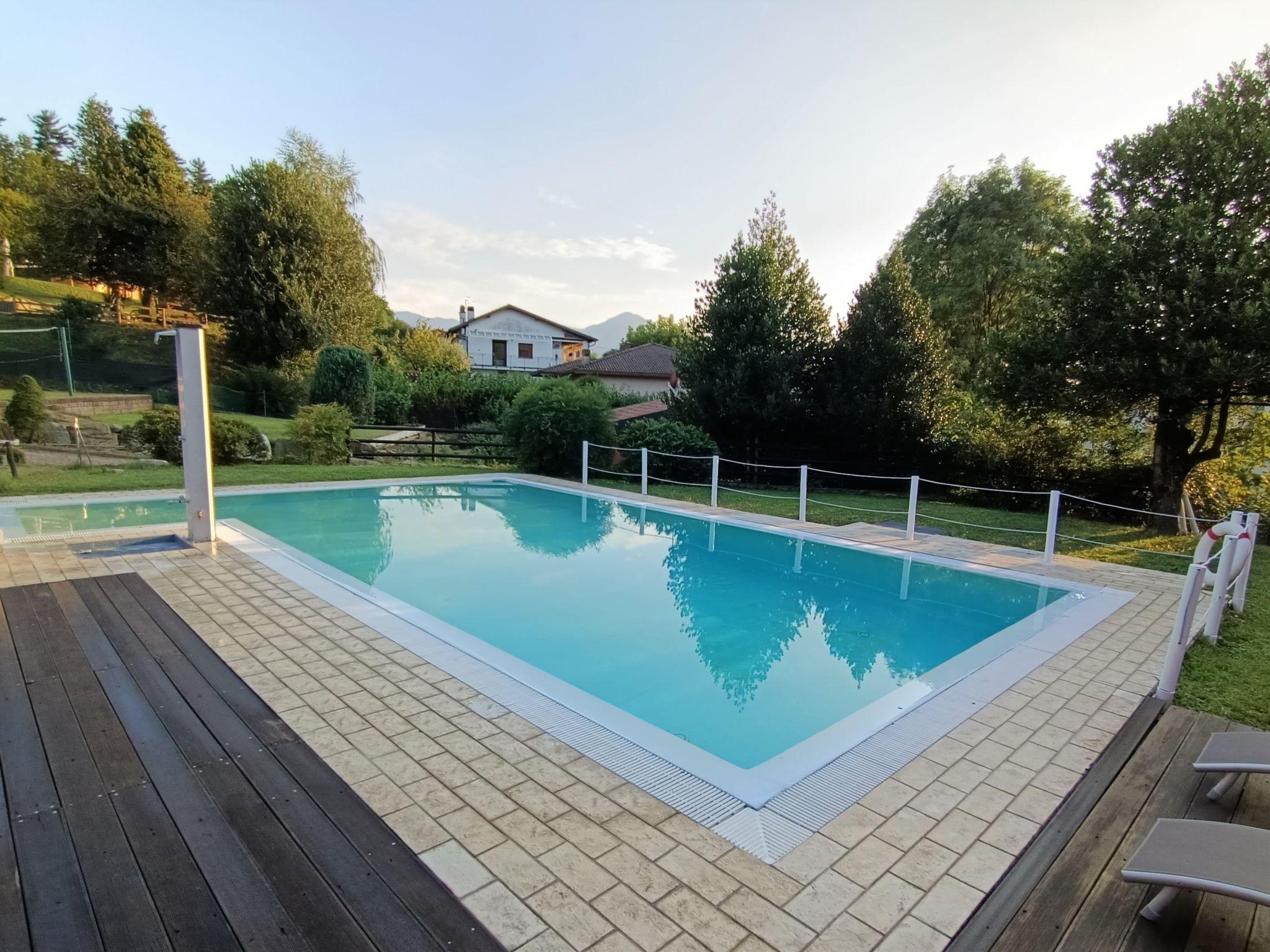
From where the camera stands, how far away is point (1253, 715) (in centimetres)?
353

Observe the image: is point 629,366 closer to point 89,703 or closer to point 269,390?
point 269,390

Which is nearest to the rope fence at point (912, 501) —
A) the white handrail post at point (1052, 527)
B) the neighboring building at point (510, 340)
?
the white handrail post at point (1052, 527)

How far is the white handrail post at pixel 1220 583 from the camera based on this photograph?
4.10 meters

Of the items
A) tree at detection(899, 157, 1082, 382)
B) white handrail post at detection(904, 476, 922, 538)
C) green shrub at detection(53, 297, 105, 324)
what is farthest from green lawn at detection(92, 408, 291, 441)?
tree at detection(899, 157, 1082, 382)

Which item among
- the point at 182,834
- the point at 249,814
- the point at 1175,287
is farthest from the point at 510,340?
the point at 182,834

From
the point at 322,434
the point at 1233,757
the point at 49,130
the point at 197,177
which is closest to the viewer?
the point at 1233,757

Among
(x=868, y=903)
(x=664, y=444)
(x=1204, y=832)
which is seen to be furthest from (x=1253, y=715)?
(x=664, y=444)

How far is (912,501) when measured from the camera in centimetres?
822

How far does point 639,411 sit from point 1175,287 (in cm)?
1110

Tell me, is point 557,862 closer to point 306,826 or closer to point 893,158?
point 306,826

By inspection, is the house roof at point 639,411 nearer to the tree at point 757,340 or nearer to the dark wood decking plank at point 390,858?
the tree at point 757,340

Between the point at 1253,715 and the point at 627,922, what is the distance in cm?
376

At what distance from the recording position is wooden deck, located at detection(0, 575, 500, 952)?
185 centimetres

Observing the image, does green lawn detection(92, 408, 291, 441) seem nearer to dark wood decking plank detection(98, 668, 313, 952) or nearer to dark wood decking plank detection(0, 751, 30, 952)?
dark wood decking plank detection(98, 668, 313, 952)
